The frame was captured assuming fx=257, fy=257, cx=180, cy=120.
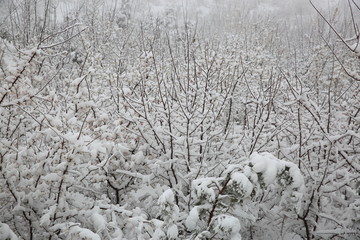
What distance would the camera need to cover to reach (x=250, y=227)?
114 inches

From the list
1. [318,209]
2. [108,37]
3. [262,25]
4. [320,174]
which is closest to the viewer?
[318,209]

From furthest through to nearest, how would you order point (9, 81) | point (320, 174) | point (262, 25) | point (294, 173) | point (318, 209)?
1. point (262, 25)
2. point (320, 174)
3. point (318, 209)
4. point (9, 81)
5. point (294, 173)

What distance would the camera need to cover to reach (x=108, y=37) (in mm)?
8898

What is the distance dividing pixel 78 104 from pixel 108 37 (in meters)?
7.08

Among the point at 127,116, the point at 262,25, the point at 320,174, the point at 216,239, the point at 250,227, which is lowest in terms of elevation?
the point at 250,227

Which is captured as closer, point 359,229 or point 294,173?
point 294,173

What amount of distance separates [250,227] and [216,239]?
66.5 inches

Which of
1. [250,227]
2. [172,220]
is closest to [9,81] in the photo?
[172,220]

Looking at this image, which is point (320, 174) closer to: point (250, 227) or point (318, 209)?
point (318, 209)

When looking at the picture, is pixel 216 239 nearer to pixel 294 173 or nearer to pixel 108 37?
pixel 294 173

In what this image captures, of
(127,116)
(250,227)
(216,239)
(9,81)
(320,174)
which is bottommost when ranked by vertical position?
(250,227)

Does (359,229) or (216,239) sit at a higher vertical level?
(216,239)

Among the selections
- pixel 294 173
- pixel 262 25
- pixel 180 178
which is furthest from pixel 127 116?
pixel 262 25

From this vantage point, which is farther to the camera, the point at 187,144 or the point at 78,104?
the point at 187,144
